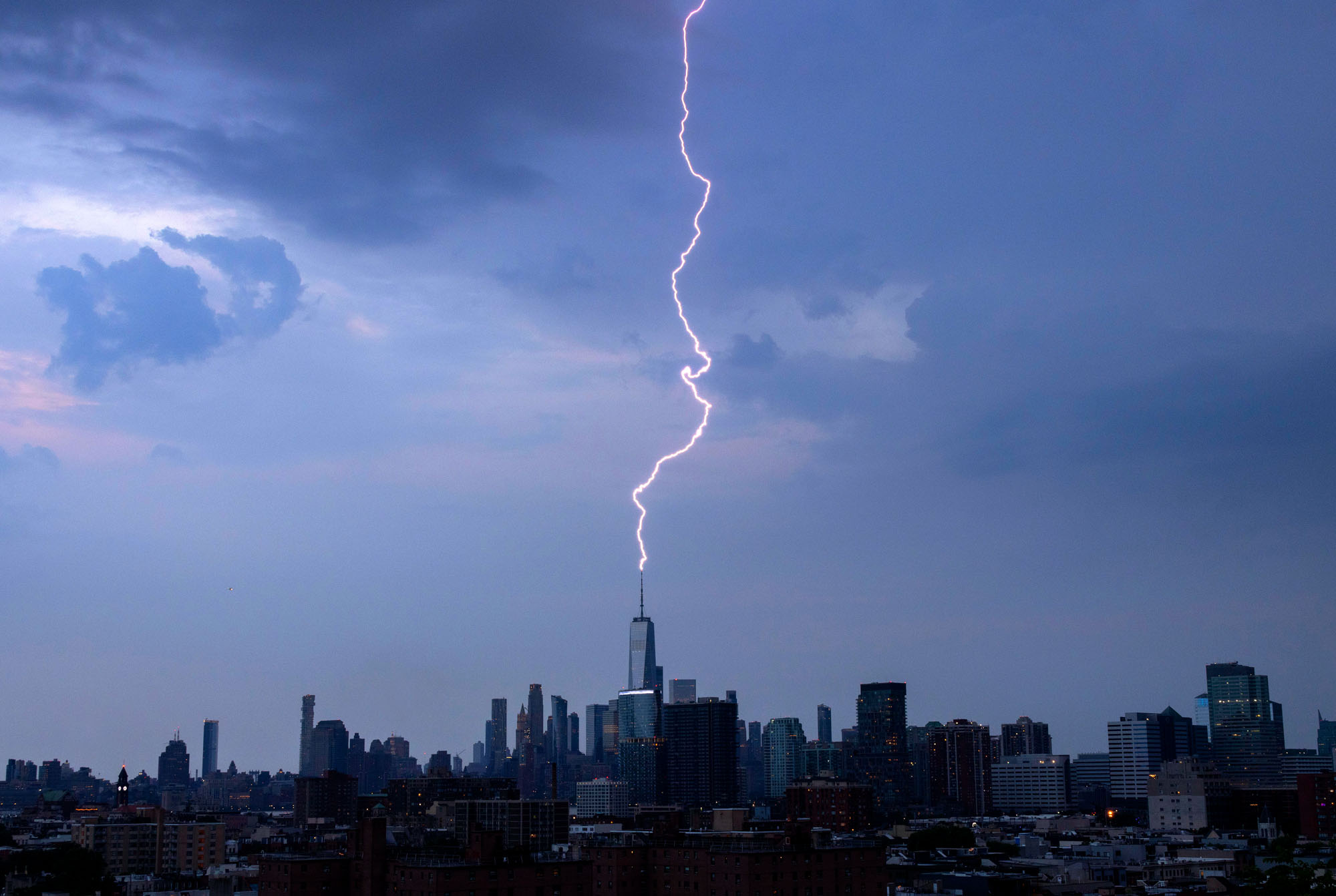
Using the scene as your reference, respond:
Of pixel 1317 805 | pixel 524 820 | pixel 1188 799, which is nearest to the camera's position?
pixel 524 820

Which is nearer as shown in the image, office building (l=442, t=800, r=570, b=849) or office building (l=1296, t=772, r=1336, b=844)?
office building (l=442, t=800, r=570, b=849)

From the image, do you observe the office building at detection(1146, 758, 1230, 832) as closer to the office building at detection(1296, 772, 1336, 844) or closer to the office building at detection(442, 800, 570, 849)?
the office building at detection(1296, 772, 1336, 844)

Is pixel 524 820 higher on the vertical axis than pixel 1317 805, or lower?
lower

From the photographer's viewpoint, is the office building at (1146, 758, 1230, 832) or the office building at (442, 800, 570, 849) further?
the office building at (1146, 758, 1230, 832)

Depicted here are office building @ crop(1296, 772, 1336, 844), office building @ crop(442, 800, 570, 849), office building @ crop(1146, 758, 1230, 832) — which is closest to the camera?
office building @ crop(442, 800, 570, 849)

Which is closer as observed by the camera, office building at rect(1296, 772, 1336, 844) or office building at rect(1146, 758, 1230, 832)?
office building at rect(1296, 772, 1336, 844)

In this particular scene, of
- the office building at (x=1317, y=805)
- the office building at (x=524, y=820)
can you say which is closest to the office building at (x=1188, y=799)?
the office building at (x=1317, y=805)

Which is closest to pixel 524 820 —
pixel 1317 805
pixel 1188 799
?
pixel 1317 805

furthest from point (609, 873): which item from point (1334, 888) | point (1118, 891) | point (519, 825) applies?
point (519, 825)

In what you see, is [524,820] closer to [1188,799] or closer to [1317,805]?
[1317,805]

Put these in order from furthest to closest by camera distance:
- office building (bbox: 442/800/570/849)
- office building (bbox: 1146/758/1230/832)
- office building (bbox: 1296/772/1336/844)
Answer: office building (bbox: 1146/758/1230/832), office building (bbox: 1296/772/1336/844), office building (bbox: 442/800/570/849)

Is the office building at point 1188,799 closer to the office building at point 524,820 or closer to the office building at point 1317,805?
the office building at point 1317,805

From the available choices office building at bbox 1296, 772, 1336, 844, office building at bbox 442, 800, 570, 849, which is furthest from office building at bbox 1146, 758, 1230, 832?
office building at bbox 442, 800, 570, 849
